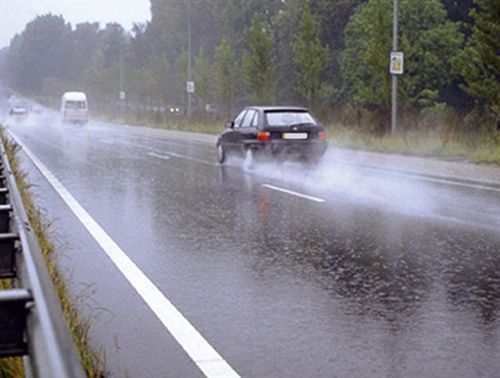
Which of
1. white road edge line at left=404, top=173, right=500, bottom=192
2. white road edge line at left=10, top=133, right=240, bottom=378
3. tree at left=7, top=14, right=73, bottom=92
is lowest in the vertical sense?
white road edge line at left=404, top=173, right=500, bottom=192

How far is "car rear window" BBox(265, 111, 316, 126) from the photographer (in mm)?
18203

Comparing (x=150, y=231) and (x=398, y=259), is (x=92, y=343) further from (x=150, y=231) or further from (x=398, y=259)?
(x=150, y=231)

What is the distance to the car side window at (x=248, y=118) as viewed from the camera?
62.2 feet

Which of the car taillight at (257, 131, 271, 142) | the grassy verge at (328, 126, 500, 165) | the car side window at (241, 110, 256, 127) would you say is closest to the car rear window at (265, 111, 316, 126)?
the car taillight at (257, 131, 271, 142)

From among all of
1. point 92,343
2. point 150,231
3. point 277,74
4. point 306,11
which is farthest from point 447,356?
point 277,74

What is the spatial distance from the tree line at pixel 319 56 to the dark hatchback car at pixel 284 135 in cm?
570

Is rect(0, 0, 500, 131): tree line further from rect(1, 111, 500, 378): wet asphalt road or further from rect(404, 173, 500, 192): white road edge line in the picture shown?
rect(1, 111, 500, 378): wet asphalt road

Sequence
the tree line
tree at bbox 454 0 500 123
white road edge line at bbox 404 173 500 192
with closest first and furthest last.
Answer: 1. white road edge line at bbox 404 173 500 192
2. tree at bbox 454 0 500 123
3. the tree line

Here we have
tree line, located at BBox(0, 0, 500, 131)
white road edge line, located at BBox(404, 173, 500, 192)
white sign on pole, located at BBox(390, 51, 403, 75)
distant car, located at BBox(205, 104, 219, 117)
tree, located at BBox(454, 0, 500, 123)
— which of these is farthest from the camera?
distant car, located at BBox(205, 104, 219, 117)

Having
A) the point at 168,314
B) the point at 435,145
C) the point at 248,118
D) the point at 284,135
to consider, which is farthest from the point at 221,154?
the point at 168,314

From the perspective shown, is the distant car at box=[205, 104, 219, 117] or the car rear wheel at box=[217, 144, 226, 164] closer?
the car rear wheel at box=[217, 144, 226, 164]

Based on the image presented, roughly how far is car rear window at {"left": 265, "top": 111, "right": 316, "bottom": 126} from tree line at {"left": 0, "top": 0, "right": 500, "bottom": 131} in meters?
5.66

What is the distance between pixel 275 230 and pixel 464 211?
3354 mm

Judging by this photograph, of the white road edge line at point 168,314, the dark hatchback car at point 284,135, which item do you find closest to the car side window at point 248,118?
the dark hatchback car at point 284,135
